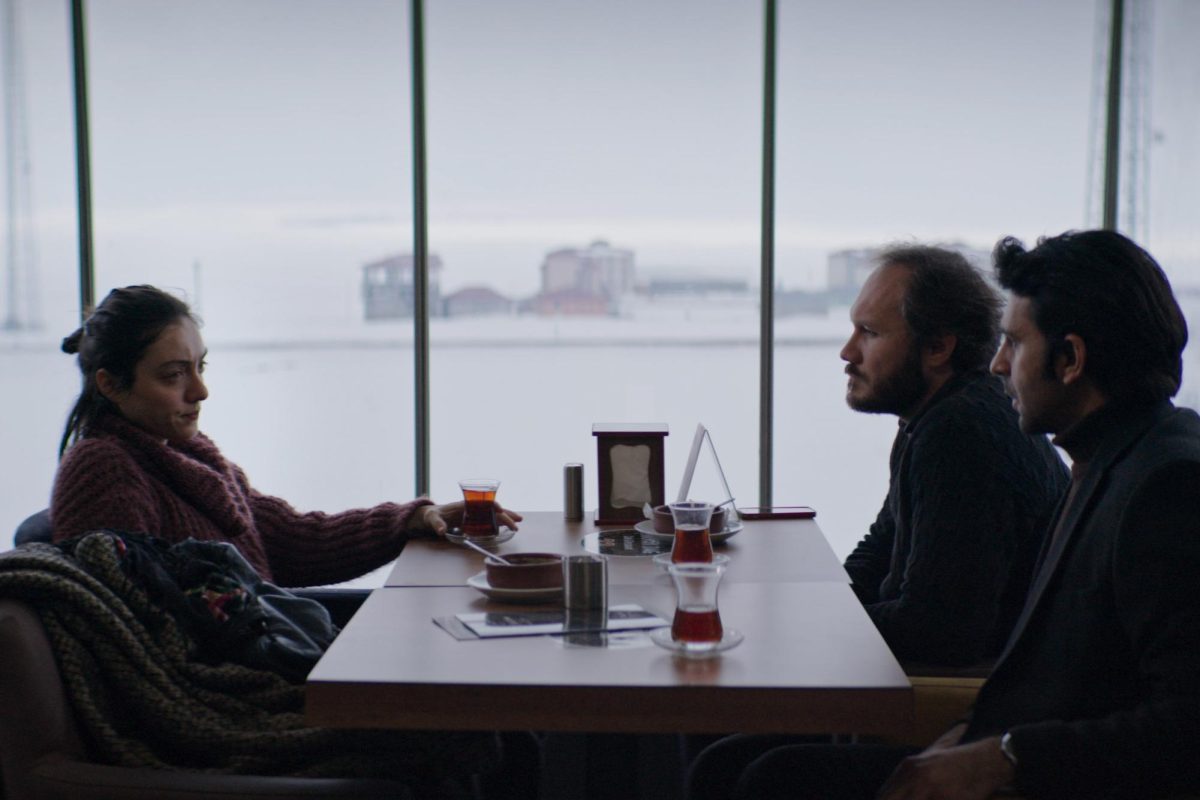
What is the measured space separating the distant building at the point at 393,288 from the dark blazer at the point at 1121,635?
2.74 metres

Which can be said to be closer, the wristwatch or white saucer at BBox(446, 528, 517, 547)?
the wristwatch

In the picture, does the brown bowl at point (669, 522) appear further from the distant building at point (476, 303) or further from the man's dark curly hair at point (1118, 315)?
the distant building at point (476, 303)

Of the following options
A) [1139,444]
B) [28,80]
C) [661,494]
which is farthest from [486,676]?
[28,80]

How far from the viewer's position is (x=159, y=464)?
2340 millimetres

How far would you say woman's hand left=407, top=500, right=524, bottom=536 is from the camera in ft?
8.35

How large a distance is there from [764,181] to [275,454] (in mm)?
1987

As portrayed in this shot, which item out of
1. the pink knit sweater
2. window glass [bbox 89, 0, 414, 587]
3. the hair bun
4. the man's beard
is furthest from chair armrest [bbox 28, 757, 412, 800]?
window glass [bbox 89, 0, 414, 587]

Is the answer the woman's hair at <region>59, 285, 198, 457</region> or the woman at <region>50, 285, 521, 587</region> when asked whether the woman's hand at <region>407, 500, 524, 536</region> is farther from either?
the woman's hair at <region>59, 285, 198, 457</region>

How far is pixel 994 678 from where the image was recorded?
5.50 ft

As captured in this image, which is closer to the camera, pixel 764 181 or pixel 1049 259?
pixel 1049 259

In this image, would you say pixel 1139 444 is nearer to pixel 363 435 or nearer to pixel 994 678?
pixel 994 678

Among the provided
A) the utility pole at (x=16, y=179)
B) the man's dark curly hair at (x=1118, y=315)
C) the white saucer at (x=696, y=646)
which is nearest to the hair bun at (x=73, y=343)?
the white saucer at (x=696, y=646)

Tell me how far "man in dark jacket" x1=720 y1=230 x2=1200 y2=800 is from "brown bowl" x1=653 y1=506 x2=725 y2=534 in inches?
26.6

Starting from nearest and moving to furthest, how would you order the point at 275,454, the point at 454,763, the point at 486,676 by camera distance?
1. the point at 486,676
2. the point at 454,763
3. the point at 275,454
